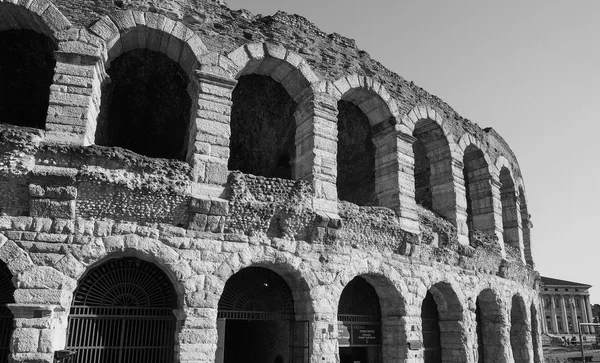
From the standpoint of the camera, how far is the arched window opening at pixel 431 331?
10258 millimetres

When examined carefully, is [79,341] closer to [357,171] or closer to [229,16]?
[229,16]

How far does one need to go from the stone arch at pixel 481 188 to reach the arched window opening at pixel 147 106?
22.3 ft

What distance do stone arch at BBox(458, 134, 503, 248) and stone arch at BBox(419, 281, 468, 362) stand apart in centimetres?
246

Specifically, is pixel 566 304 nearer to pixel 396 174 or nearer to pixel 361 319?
pixel 396 174

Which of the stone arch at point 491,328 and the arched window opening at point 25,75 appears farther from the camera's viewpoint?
the stone arch at point 491,328

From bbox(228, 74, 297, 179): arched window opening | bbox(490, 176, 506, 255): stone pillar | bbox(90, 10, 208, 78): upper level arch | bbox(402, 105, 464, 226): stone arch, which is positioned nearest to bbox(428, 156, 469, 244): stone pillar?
bbox(402, 105, 464, 226): stone arch

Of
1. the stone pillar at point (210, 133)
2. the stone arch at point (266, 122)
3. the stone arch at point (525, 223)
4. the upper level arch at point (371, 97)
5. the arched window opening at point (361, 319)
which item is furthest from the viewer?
the stone arch at point (525, 223)

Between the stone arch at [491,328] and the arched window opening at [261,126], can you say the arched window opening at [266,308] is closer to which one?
the arched window opening at [261,126]

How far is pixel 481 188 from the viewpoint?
1247 centimetres

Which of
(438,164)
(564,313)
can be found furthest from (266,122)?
(564,313)

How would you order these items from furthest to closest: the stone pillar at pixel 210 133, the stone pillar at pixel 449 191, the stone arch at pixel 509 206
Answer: the stone arch at pixel 509 206 < the stone pillar at pixel 449 191 < the stone pillar at pixel 210 133

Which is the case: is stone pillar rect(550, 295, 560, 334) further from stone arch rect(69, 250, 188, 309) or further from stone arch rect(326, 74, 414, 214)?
stone arch rect(69, 250, 188, 309)

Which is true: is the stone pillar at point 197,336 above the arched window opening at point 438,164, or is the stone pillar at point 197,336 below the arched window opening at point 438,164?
below

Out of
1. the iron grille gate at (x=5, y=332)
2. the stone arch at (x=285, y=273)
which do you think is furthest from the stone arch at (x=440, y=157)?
the iron grille gate at (x=5, y=332)
